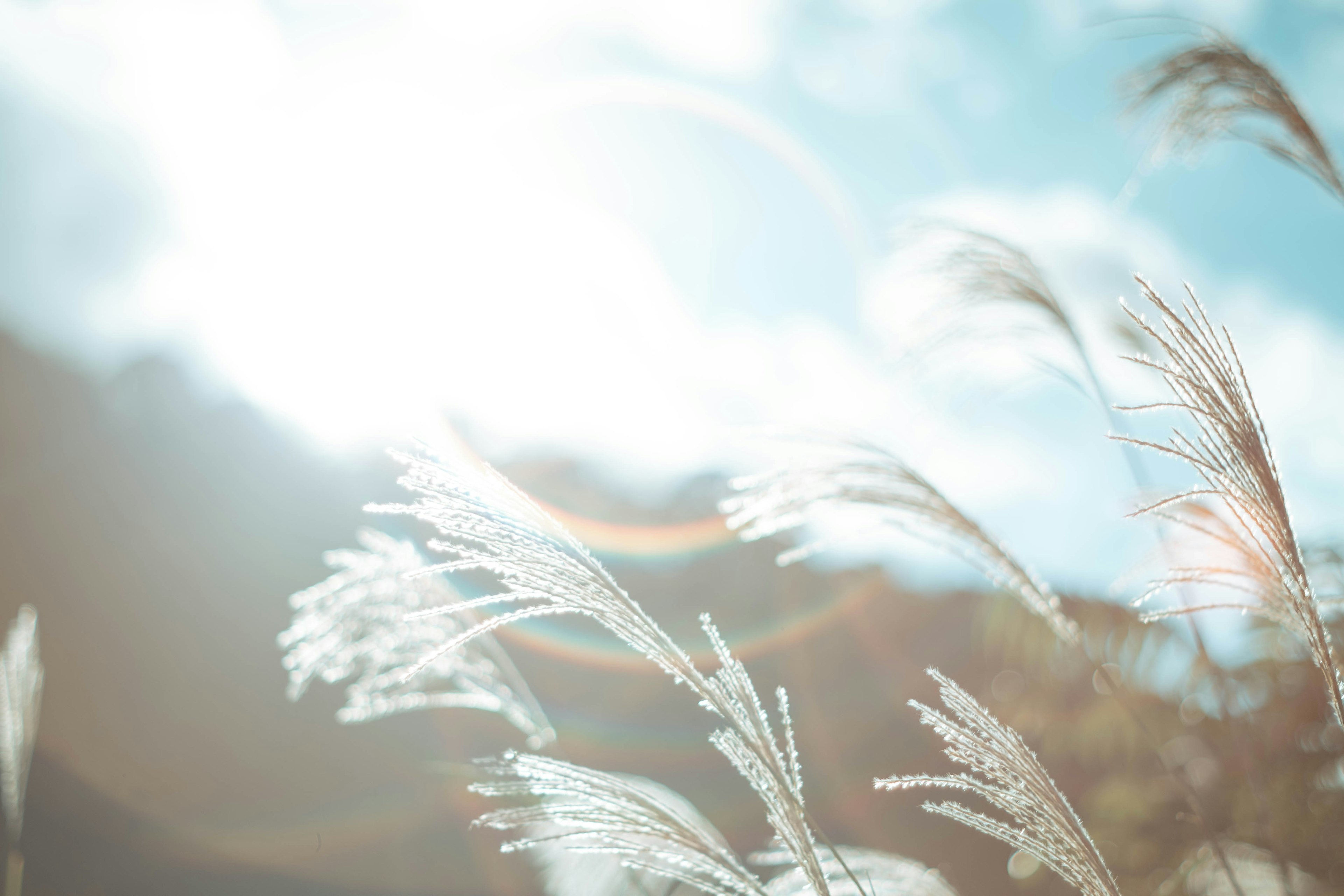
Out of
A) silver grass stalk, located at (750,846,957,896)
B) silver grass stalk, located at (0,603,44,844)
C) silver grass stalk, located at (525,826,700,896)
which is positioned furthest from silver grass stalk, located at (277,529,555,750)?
silver grass stalk, located at (0,603,44,844)

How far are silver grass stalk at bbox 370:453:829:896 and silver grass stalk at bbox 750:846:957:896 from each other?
0.56 meters

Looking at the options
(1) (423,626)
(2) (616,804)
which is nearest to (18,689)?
(1) (423,626)

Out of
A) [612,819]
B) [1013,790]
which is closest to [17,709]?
[612,819]

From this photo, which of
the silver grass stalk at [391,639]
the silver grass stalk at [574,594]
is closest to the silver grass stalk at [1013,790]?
the silver grass stalk at [574,594]

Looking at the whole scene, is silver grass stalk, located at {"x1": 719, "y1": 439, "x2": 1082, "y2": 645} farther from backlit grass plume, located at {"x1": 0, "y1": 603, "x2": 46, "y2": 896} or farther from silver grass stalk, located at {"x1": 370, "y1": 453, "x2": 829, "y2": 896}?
backlit grass plume, located at {"x1": 0, "y1": 603, "x2": 46, "y2": 896}

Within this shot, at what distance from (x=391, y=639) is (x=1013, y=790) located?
166 centimetres

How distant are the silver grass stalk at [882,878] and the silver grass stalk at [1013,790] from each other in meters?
0.49

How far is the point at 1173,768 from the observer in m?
1.32

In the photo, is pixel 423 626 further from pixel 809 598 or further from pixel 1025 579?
pixel 809 598

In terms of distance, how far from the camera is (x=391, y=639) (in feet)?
6.20

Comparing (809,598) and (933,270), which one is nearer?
(933,270)

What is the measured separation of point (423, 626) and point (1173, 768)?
1.91m

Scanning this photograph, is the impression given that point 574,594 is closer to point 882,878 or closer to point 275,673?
point 882,878

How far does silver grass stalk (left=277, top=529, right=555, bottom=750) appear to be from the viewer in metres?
1.84
